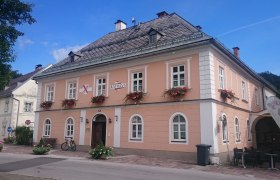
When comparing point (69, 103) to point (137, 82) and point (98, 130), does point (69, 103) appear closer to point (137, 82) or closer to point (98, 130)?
point (98, 130)

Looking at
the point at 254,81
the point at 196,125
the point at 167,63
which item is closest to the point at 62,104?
the point at 167,63

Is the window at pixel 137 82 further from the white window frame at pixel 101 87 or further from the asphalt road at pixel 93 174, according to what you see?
the asphalt road at pixel 93 174

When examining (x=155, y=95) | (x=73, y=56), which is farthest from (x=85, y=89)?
(x=155, y=95)

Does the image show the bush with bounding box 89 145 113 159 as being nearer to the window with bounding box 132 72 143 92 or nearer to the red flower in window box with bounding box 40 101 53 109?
the window with bounding box 132 72 143 92

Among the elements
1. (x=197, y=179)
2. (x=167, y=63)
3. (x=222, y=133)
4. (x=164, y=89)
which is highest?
(x=167, y=63)

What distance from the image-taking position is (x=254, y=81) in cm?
2483

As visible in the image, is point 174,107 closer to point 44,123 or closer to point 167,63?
point 167,63

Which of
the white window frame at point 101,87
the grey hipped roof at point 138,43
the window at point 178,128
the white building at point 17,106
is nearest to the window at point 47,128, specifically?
the grey hipped roof at point 138,43

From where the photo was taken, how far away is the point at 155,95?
1744 cm

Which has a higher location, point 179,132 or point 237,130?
point 237,130

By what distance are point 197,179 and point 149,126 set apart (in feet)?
24.1

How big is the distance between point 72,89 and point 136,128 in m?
7.35

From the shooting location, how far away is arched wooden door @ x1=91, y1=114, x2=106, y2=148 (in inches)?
781

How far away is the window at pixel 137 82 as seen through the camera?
1847 cm
